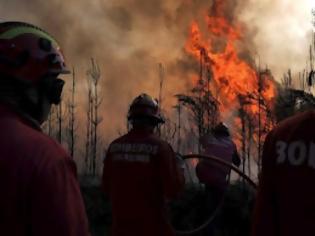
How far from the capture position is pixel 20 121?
100 inches

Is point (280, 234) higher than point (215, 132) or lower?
lower

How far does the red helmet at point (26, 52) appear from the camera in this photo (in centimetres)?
268

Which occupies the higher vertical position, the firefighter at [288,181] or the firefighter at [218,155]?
the firefighter at [218,155]

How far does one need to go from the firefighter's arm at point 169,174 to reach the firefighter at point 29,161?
3940 mm

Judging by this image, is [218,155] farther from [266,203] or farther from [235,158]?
[266,203]

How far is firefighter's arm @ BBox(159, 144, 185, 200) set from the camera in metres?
6.60

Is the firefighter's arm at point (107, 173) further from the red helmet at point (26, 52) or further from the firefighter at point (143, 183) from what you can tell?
the red helmet at point (26, 52)

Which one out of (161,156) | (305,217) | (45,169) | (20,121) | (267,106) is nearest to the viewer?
(45,169)

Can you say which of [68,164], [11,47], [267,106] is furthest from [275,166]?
[267,106]

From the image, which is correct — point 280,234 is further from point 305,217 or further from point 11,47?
point 11,47

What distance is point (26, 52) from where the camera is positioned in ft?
8.88

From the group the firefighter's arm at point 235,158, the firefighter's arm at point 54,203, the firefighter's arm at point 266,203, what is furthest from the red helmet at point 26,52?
the firefighter's arm at point 235,158

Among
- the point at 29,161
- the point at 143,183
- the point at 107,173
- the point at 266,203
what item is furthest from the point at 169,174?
the point at 29,161

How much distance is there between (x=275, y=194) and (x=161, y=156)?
3668mm
